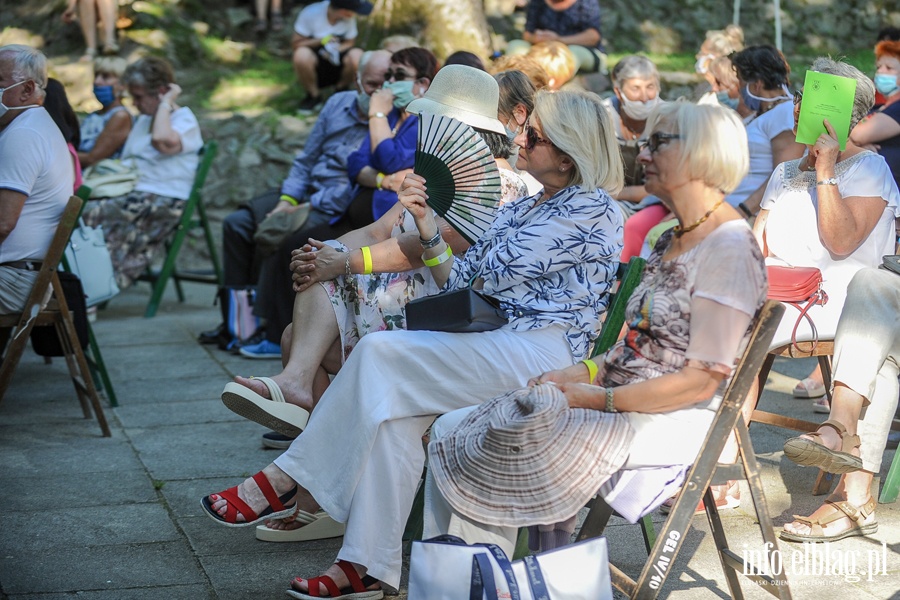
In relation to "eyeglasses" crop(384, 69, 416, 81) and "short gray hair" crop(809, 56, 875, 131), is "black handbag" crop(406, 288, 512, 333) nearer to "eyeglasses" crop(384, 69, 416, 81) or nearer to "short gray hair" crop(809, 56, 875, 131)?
"short gray hair" crop(809, 56, 875, 131)

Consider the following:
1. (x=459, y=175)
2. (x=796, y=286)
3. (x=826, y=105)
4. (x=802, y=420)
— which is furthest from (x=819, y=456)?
(x=459, y=175)

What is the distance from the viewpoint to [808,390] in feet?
16.7

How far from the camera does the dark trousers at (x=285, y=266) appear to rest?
5793mm

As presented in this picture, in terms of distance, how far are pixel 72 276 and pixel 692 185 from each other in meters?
3.24

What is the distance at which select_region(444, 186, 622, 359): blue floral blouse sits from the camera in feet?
10.0

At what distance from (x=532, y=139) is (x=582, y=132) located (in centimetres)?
15

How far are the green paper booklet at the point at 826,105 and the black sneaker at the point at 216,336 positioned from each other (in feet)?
12.4

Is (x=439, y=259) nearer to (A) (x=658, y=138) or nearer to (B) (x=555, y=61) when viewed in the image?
(A) (x=658, y=138)

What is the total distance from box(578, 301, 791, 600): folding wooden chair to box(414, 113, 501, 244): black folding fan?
3.81ft

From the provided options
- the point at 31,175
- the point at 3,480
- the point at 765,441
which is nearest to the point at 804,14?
the point at 765,441

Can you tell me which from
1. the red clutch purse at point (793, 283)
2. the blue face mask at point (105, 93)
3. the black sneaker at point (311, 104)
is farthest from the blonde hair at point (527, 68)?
the black sneaker at point (311, 104)

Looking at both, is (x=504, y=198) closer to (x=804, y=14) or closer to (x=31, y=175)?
(x=31, y=175)

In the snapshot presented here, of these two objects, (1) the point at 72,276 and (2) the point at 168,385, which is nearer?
(1) the point at 72,276

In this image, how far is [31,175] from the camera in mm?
4543
